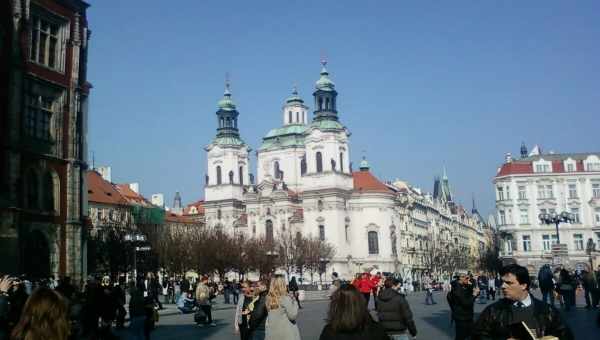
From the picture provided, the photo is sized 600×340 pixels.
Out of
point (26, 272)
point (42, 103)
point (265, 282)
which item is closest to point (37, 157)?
point (42, 103)

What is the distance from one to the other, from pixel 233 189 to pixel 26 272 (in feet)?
248

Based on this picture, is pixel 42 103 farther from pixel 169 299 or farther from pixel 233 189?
pixel 233 189

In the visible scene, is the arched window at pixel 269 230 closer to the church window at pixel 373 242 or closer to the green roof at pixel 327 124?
the church window at pixel 373 242

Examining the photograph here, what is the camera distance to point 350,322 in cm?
543

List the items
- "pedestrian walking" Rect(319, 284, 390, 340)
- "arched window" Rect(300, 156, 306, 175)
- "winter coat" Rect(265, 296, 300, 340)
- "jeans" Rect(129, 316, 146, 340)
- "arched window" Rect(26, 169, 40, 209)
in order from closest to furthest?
"pedestrian walking" Rect(319, 284, 390, 340), "winter coat" Rect(265, 296, 300, 340), "jeans" Rect(129, 316, 146, 340), "arched window" Rect(26, 169, 40, 209), "arched window" Rect(300, 156, 306, 175)

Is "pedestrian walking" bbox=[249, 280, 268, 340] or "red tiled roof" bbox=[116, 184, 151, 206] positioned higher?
"red tiled roof" bbox=[116, 184, 151, 206]

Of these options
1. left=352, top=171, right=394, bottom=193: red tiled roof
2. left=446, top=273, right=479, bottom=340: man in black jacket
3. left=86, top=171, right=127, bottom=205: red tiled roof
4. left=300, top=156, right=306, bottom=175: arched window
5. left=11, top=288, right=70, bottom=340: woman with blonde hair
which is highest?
left=300, top=156, right=306, bottom=175: arched window

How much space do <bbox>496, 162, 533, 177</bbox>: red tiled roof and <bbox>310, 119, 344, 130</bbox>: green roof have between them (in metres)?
25.3

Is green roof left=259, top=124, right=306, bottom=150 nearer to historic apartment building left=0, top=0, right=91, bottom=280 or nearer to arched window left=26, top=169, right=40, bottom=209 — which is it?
historic apartment building left=0, top=0, right=91, bottom=280

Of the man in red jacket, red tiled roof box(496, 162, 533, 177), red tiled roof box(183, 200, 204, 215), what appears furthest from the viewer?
red tiled roof box(183, 200, 204, 215)

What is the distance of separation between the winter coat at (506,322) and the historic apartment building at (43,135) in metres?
29.0

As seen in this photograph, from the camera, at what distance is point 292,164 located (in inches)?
4483

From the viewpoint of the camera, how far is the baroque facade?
98.3 meters

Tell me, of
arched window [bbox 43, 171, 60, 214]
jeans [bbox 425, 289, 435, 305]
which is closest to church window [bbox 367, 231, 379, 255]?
jeans [bbox 425, 289, 435, 305]
